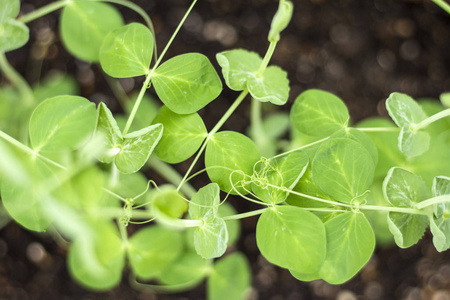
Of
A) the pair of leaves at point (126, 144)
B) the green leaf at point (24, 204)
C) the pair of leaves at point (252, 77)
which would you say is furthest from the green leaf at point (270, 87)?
the green leaf at point (24, 204)

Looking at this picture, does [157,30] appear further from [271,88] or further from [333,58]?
[271,88]

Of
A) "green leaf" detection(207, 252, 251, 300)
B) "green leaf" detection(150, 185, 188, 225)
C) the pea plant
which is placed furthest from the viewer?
"green leaf" detection(207, 252, 251, 300)

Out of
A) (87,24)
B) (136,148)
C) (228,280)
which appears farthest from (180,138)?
(228,280)

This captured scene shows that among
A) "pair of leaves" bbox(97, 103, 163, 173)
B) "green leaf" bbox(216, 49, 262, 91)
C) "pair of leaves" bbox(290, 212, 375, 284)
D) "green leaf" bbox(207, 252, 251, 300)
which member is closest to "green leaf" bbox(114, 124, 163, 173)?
"pair of leaves" bbox(97, 103, 163, 173)

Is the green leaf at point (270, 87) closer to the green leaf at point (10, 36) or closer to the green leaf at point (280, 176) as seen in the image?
the green leaf at point (280, 176)

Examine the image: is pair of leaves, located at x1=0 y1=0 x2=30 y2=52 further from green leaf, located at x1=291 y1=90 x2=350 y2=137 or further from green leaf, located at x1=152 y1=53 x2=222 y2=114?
green leaf, located at x1=291 y1=90 x2=350 y2=137

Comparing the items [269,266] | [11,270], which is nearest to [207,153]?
[269,266]

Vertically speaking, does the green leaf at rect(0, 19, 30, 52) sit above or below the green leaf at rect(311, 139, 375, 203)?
above
